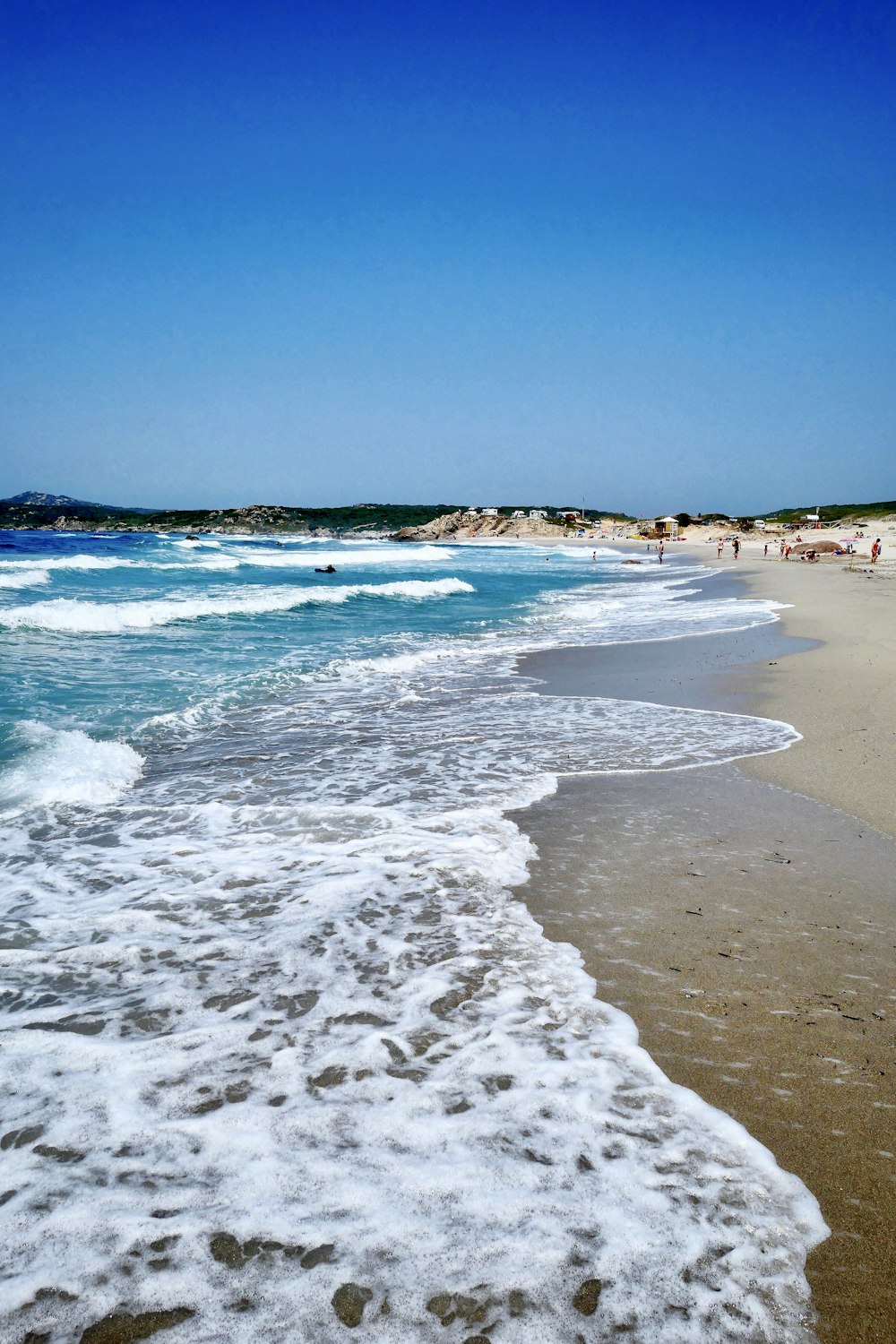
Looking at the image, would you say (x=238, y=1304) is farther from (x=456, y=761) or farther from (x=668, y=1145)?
(x=456, y=761)

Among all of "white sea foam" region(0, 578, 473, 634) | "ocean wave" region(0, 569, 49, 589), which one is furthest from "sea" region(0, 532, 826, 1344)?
"ocean wave" region(0, 569, 49, 589)

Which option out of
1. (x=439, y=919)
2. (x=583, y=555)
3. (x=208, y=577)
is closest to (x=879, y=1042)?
(x=439, y=919)

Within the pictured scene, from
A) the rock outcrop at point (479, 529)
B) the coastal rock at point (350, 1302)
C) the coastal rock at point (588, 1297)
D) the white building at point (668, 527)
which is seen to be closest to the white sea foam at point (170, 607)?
the coastal rock at point (350, 1302)

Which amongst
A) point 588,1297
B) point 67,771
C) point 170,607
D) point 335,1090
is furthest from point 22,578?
point 588,1297

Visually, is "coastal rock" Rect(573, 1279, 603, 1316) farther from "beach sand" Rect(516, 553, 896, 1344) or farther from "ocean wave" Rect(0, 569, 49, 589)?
"ocean wave" Rect(0, 569, 49, 589)

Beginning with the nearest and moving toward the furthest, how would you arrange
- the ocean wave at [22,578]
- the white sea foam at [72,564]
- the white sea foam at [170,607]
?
the white sea foam at [170,607]
the ocean wave at [22,578]
the white sea foam at [72,564]

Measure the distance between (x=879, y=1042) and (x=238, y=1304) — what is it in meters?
2.42

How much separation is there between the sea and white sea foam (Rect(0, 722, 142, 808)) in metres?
0.04

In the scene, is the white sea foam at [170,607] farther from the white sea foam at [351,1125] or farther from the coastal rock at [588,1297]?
the coastal rock at [588,1297]

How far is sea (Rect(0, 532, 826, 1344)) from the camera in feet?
6.23

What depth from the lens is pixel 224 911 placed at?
13.1ft

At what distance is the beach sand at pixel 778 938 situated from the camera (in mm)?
2238

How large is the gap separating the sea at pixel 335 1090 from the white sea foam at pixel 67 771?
4cm

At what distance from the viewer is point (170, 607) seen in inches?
774
